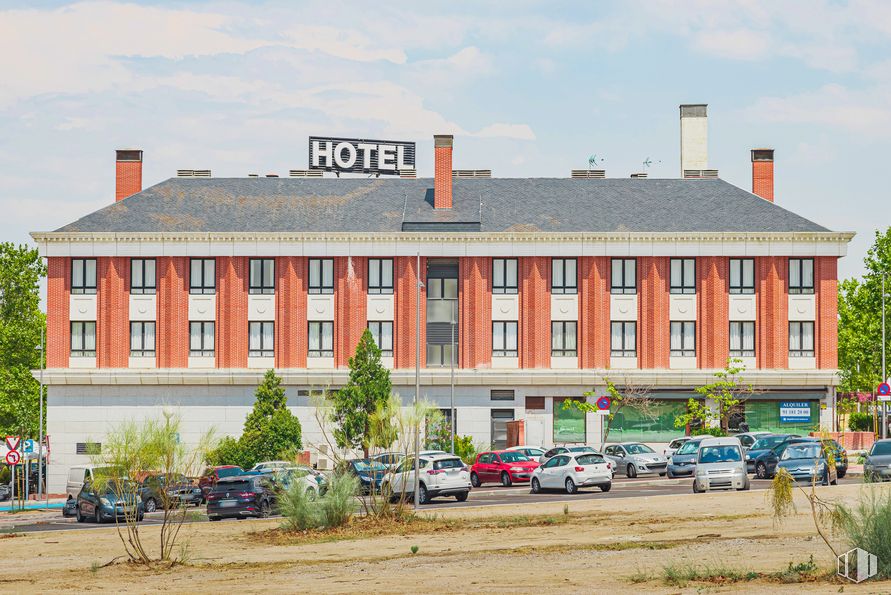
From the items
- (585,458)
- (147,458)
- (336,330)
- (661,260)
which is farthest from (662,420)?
(147,458)

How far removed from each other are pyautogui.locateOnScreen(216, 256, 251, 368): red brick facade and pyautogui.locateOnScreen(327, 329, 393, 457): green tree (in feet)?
23.3

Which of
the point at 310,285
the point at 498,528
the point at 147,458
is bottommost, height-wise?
the point at 498,528

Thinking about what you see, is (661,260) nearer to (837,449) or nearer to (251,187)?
(251,187)

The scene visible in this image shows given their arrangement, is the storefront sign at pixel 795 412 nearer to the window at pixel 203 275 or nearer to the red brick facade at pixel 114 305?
the window at pixel 203 275

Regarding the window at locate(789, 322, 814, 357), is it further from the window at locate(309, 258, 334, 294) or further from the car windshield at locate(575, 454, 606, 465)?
the car windshield at locate(575, 454, 606, 465)

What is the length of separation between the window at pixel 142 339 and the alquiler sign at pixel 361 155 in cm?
1552

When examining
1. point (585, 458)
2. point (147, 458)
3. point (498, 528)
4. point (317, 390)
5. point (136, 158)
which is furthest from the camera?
point (136, 158)

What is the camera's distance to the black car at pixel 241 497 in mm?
43031

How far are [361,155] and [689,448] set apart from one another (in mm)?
35576

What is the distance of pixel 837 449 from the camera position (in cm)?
4447

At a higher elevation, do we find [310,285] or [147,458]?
[310,285]

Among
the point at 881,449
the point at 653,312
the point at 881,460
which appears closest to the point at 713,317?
the point at 653,312

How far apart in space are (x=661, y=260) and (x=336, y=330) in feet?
59.9

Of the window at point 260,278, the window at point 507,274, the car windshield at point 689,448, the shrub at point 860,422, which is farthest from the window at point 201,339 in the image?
the shrub at point 860,422
